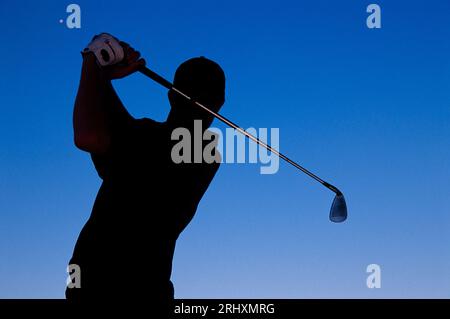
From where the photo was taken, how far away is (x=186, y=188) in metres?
1.57

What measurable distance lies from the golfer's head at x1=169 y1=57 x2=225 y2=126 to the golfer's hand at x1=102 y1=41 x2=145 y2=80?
212mm

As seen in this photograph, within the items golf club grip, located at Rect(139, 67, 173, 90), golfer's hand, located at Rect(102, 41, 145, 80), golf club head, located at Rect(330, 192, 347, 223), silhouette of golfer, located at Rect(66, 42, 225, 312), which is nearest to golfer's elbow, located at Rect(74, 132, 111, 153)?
silhouette of golfer, located at Rect(66, 42, 225, 312)

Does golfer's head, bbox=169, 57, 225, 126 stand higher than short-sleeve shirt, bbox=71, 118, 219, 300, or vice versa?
golfer's head, bbox=169, 57, 225, 126

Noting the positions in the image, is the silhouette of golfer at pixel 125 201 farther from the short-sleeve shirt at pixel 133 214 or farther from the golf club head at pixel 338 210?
the golf club head at pixel 338 210

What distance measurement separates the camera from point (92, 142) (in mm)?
1198

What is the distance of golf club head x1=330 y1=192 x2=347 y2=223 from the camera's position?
3465mm

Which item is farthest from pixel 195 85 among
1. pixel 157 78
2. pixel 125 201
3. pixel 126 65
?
pixel 125 201

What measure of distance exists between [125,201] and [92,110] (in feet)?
0.88

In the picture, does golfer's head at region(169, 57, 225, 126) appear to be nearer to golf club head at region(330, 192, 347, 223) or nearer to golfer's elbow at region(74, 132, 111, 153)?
golfer's elbow at region(74, 132, 111, 153)

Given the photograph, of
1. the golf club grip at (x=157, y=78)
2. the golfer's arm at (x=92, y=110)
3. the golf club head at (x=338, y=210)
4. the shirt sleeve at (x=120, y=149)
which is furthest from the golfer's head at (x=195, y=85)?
the golf club head at (x=338, y=210)
